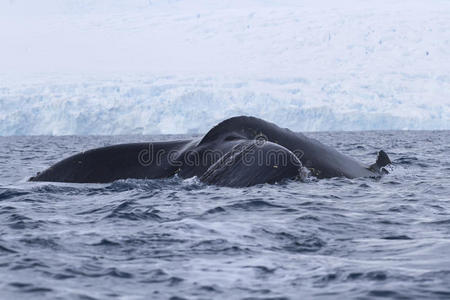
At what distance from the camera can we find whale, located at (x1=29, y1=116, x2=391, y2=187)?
11070 millimetres

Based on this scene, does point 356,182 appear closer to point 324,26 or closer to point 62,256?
point 62,256

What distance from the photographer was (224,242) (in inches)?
278

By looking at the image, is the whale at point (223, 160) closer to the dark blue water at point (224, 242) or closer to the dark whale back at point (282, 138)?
the dark whale back at point (282, 138)

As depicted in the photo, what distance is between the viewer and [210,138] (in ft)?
40.1

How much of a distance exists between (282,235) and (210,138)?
5.01m

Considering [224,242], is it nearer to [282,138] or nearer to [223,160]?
[223,160]

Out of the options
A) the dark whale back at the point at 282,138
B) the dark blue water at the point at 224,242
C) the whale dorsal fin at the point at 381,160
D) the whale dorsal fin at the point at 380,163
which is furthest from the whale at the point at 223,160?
the whale dorsal fin at the point at 381,160

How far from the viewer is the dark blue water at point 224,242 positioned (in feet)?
17.4

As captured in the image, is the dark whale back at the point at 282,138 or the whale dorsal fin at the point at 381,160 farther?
the whale dorsal fin at the point at 381,160

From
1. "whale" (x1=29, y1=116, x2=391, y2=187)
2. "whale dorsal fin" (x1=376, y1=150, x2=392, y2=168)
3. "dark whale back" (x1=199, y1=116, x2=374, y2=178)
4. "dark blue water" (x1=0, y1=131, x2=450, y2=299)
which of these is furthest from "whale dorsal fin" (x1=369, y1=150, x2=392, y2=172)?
"dark blue water" (x1=0, y1=131, x2=450, y2=299)

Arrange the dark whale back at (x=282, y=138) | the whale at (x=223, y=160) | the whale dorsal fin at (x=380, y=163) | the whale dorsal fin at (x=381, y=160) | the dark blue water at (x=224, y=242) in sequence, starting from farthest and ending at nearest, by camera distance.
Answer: the whale dorsal fin at (x=381, y=160) < the whale dorsal fin at (x=380, y=163) < the dark whale back at (x=282, y=138) < the whale at (x=223, y=160) < the dark blue water at (x=224, y=242)

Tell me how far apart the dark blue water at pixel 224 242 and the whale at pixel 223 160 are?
1.06 ft

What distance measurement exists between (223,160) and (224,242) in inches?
169

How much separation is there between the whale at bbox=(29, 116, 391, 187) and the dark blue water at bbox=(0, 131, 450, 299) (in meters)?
0.32
